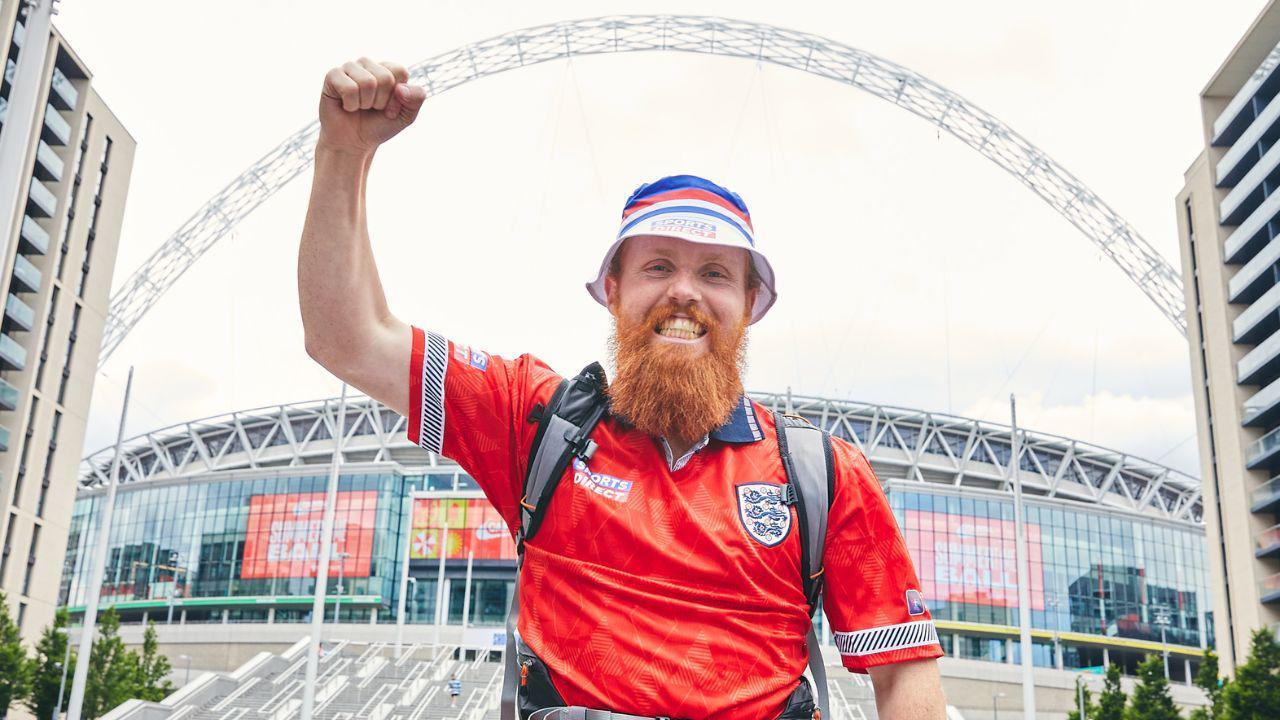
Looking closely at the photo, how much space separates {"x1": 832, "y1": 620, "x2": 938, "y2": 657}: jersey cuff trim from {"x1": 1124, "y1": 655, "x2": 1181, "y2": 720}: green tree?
41.3 meters

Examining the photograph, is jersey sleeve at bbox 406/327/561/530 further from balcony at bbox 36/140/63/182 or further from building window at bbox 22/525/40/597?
balcony at bbox 36/140/63/182

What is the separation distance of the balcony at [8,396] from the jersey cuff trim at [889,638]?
63.3 meters

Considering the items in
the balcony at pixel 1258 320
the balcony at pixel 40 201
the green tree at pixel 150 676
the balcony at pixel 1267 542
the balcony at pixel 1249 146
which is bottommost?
the green tree at pixel 150 676

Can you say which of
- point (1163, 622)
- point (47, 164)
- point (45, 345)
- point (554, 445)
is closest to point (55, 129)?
point (47, 164)

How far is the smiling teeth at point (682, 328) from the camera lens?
3.17m

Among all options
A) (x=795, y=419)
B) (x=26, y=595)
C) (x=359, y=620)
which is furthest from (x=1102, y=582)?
(x=795, y=419)

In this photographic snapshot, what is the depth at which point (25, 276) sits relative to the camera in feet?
195

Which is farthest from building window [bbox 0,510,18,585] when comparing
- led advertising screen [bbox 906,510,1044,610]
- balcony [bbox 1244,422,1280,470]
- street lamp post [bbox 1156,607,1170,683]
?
street lamp post [bbox 1156,607,1170,683]

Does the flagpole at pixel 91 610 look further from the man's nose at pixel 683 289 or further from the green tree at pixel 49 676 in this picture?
the man's nose at pixel 683 289

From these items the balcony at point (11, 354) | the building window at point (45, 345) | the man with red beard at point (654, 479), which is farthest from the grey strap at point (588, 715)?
the building window at point (45, 345)

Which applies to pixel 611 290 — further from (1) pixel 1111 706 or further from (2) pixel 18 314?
(2) pixel 18 314

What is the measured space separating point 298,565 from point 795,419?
8861 cm

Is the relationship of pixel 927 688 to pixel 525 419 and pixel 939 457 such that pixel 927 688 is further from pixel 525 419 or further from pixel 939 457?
A: pixel 939 457

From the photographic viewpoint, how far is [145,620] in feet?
291
